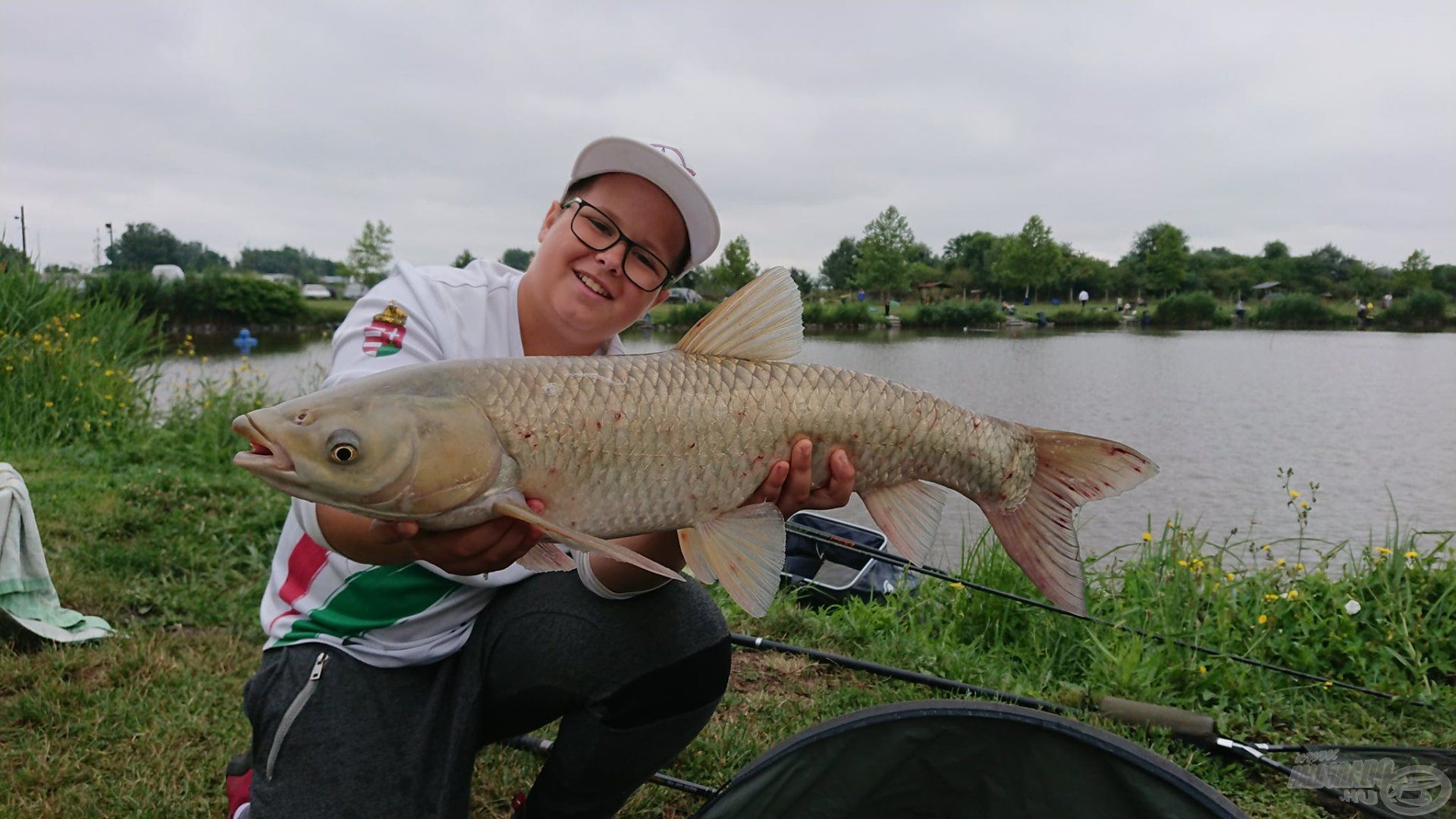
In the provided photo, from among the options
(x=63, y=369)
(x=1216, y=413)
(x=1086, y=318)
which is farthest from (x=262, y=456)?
(x=1086, y=318)

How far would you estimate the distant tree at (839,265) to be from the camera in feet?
205

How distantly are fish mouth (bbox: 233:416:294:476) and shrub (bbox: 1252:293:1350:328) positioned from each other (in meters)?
37.1

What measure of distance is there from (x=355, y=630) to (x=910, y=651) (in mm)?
1795

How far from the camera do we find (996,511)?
141 cm

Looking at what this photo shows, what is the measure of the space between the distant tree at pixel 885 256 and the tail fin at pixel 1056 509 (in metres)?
45.7

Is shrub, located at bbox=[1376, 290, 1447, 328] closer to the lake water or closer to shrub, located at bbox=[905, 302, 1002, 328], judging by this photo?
the lake water

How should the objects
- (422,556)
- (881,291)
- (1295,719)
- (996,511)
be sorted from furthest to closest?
1. (881,291)
2. (1295,719)
3. (996,511)
4. (422,556)

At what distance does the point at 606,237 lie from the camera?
1.58 metres

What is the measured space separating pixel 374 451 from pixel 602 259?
2.19ft

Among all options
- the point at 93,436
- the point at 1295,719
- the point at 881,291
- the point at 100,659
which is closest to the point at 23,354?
the point at 93,436

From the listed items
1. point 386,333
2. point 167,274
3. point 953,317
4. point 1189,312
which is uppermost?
point 167,274

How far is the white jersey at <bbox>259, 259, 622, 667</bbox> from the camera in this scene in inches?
57.9

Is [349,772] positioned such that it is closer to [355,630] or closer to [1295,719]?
[355,630]

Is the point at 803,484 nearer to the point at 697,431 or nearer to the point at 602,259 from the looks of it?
the point at 697,431
